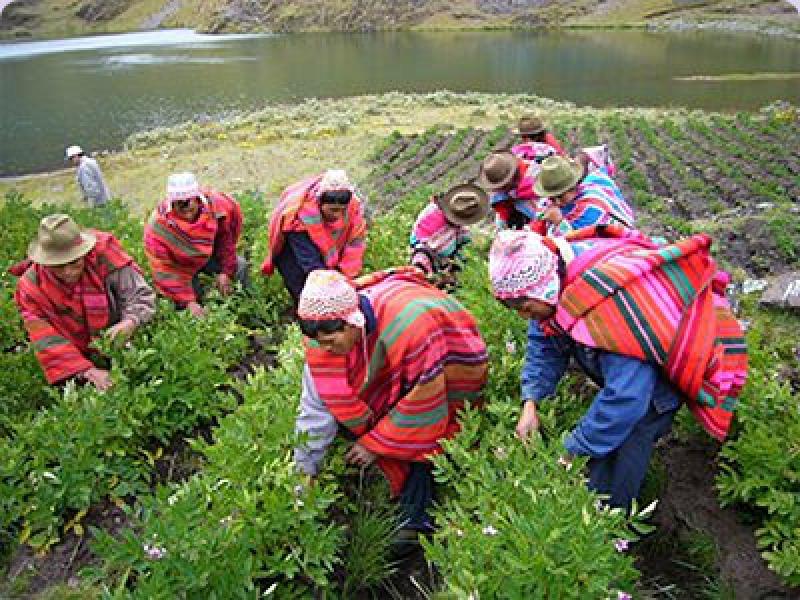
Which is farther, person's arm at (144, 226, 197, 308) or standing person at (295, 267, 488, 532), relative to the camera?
person's arm at (144, 226, 197, 308)

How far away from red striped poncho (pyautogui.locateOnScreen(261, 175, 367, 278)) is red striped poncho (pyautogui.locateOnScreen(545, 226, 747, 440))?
2285 millimetres

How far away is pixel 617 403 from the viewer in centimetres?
234

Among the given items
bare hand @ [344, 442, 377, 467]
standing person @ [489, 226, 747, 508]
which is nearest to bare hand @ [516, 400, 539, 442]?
Result: standing person @ [489, 226, 747, 508]

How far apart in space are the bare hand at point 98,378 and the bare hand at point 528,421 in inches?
91.3

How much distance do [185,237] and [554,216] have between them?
8.34 ft

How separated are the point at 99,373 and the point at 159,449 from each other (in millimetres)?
561

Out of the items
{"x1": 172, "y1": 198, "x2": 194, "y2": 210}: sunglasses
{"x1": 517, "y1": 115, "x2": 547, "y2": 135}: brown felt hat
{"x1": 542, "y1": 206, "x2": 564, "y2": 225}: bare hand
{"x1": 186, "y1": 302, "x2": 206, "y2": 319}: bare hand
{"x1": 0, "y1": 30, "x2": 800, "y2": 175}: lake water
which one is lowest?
{"x1": 0, "y1": 30, "x2": 800, "y2": 175}: lake water

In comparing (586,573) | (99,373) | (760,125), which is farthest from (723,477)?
(760,125)

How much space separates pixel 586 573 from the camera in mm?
1912

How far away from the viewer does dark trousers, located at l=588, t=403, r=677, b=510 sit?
2545 millimetres

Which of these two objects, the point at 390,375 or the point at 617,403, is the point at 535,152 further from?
the point at 617,403

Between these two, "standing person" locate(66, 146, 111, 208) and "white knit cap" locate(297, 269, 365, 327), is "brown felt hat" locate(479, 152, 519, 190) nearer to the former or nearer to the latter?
"white knit cap" locate(297, 269, 365, 327)

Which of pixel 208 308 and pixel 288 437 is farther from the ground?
pixel 288 437

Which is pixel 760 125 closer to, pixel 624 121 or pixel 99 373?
pixel 624 121
